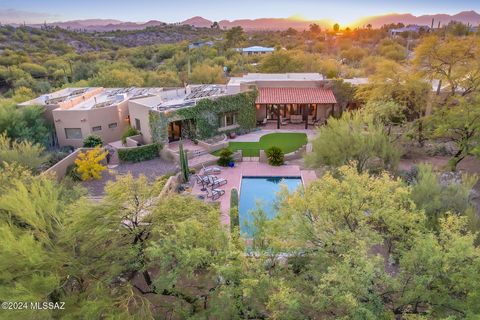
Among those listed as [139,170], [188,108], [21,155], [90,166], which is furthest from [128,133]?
[21,155]

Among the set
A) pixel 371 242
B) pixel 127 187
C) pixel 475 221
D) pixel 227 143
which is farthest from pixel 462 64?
pixel 127 187

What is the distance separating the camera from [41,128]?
107 feet

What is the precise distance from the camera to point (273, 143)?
34625mm

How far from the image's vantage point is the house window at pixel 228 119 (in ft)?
122

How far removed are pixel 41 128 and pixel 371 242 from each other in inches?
1235

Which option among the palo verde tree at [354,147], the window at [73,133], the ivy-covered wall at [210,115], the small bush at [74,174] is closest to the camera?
the palo verde tree at [354,147]

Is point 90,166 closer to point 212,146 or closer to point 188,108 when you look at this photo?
point 188,108

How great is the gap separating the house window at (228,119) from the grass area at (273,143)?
9.88 ft

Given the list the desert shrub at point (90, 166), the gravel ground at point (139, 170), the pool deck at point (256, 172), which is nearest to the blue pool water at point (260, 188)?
the pool deck at point (256, 172)

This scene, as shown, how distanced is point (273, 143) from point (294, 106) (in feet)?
29.0

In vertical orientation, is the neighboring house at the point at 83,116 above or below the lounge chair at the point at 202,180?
above

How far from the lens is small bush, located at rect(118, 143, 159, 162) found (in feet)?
102

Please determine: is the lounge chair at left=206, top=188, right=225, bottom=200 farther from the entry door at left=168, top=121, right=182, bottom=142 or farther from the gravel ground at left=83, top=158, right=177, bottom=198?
the entry door at left=168, top=121, right=182, bottom=142

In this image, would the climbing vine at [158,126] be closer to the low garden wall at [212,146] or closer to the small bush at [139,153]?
the small bush at [139,153]
